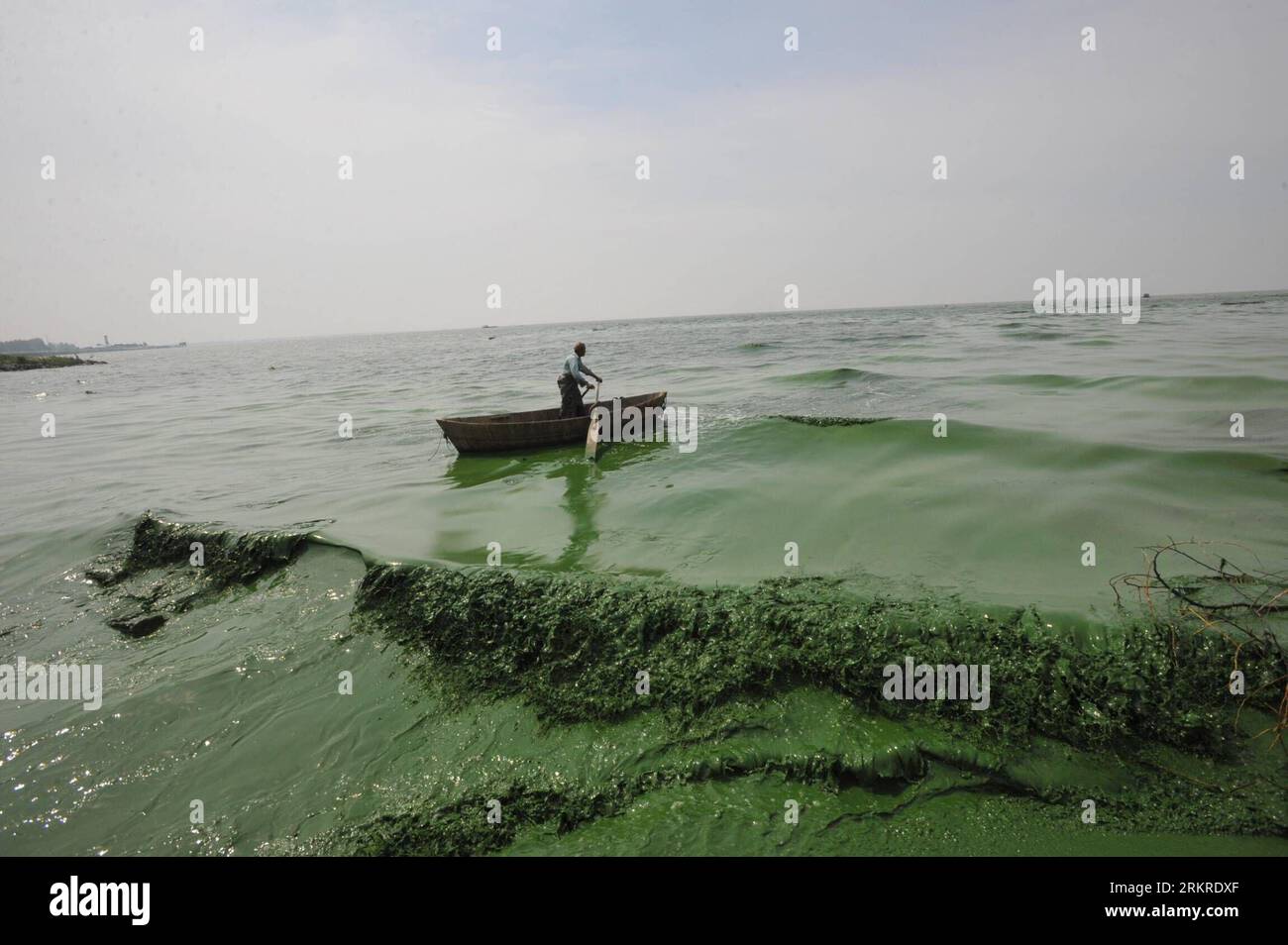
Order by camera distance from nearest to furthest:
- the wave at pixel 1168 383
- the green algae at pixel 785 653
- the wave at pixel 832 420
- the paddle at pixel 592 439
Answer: the green algae at pixel 785 653 < the paddle at pixel 592 439 < the wave at pixel 832 420 < the wave at pixel 1168 383

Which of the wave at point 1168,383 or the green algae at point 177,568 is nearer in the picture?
the green algae at point 177,568

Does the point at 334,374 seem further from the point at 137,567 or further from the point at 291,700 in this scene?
the point at 291,700

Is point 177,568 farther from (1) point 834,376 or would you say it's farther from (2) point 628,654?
(1) point 834,376

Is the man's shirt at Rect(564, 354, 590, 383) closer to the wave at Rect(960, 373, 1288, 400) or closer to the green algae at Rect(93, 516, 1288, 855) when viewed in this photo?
the green algae at Rect(93, 516, 1288, 855)

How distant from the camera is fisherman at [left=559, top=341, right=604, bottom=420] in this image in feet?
46.3

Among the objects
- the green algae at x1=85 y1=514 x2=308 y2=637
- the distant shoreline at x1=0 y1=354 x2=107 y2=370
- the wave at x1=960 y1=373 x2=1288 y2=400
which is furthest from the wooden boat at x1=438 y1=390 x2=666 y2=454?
the distant shoreline at x1=0 y1=354 x2=107 y2=370

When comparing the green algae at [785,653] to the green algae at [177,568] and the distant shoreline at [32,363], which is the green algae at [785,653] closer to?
the green algae at [177,568]

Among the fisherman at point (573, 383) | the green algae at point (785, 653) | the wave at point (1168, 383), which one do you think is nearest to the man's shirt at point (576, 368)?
the fisherman at point (573, 383)

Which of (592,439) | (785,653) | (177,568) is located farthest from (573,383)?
(785,653)

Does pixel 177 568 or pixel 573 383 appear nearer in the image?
pixel 177 568

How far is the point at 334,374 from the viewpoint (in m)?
44.4

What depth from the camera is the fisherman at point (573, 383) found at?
1412cm

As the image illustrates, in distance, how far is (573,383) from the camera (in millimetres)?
14328
